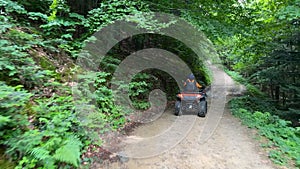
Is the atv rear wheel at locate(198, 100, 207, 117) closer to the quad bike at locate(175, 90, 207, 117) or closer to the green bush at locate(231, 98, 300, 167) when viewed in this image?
the quad bike at locate(175, 90, 207, 117)

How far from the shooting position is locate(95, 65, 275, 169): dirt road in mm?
3449

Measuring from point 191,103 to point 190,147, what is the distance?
200 cm

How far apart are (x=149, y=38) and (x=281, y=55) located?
5.81 meters

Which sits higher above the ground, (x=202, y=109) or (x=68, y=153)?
(x=202, y=109)

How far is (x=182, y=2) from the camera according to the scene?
7.41 metres

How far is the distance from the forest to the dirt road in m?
0.47

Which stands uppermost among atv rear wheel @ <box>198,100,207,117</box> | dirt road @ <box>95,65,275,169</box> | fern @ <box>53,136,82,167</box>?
atv rear wheel @ <box>198,100,207,117</box>

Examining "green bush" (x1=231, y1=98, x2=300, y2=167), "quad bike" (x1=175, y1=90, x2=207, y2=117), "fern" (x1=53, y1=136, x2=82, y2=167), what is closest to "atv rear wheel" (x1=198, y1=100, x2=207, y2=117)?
"quad bike" (x1=175, y1=90, x2=207, y2=117)

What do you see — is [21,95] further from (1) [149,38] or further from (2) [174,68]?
(2) [174,68]

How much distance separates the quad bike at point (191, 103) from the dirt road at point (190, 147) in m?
0.33

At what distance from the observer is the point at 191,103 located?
5875mm

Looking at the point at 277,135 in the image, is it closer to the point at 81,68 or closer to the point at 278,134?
the point at 278,134

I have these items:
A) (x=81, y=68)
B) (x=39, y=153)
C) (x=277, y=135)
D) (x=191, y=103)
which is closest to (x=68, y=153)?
(x=39, y=153)

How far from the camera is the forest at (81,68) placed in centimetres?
271
